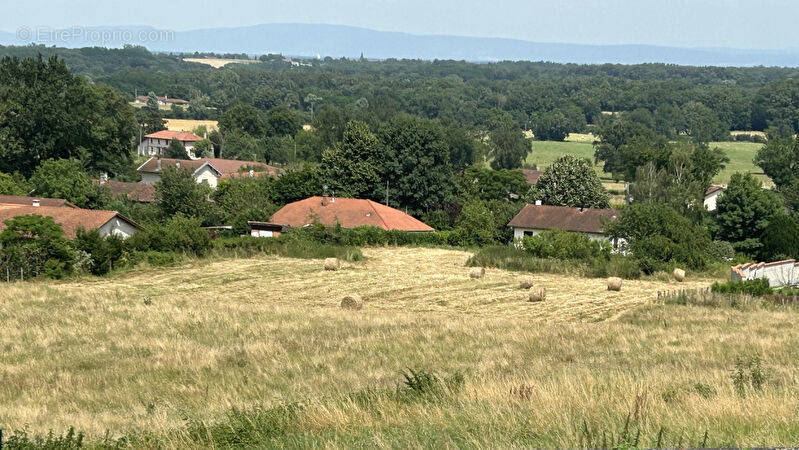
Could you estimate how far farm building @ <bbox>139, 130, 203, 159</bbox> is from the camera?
14500 cm

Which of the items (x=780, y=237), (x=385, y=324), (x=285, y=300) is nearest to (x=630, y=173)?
(x=780, y=237)

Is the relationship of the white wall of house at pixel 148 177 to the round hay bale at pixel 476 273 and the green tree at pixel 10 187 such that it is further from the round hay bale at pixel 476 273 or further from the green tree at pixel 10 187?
the round hay bale at pixel 476 273

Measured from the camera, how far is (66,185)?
6400cm

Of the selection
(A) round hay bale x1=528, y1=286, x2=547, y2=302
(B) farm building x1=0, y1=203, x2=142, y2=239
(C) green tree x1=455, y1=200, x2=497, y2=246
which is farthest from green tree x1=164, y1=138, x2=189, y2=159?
(A) round hay bale x1=528, y1=286, x2=547, y2=302

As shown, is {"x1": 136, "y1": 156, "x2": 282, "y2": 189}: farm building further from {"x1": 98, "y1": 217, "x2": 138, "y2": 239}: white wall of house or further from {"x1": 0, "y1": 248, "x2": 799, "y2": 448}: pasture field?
{"x1": 0, "y1": 248, "x2": 799, "y2": 448}: pasture field

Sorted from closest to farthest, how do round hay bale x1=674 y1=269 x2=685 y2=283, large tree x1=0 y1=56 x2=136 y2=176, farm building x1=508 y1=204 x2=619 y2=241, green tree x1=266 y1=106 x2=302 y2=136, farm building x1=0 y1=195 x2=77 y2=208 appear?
1. round hay bale x1=674 y1=269 x2=685 y2=283
2. farm building x1=0 y1=195 x2=77 y2=208
3. farm building x1=508 y1=204 x2=619 y2=241
4. large tree x1=0 y1=56 x2=136 y2=176
5. green tree x1=266 y1=106 x2=302 y2=136

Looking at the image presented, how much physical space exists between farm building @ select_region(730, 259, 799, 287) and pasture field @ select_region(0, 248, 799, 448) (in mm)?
1895

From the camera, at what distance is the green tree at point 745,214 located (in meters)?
62.3

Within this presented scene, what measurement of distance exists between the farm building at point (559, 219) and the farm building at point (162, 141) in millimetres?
88712

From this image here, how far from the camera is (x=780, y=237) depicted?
5697 cm

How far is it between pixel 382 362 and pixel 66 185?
48094 mm

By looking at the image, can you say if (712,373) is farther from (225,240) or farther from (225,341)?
(225,240)

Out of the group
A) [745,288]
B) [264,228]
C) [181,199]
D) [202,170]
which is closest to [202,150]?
[202,170]

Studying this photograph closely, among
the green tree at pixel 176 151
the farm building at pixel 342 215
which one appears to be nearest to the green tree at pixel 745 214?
the farm building at pixel 342 215
